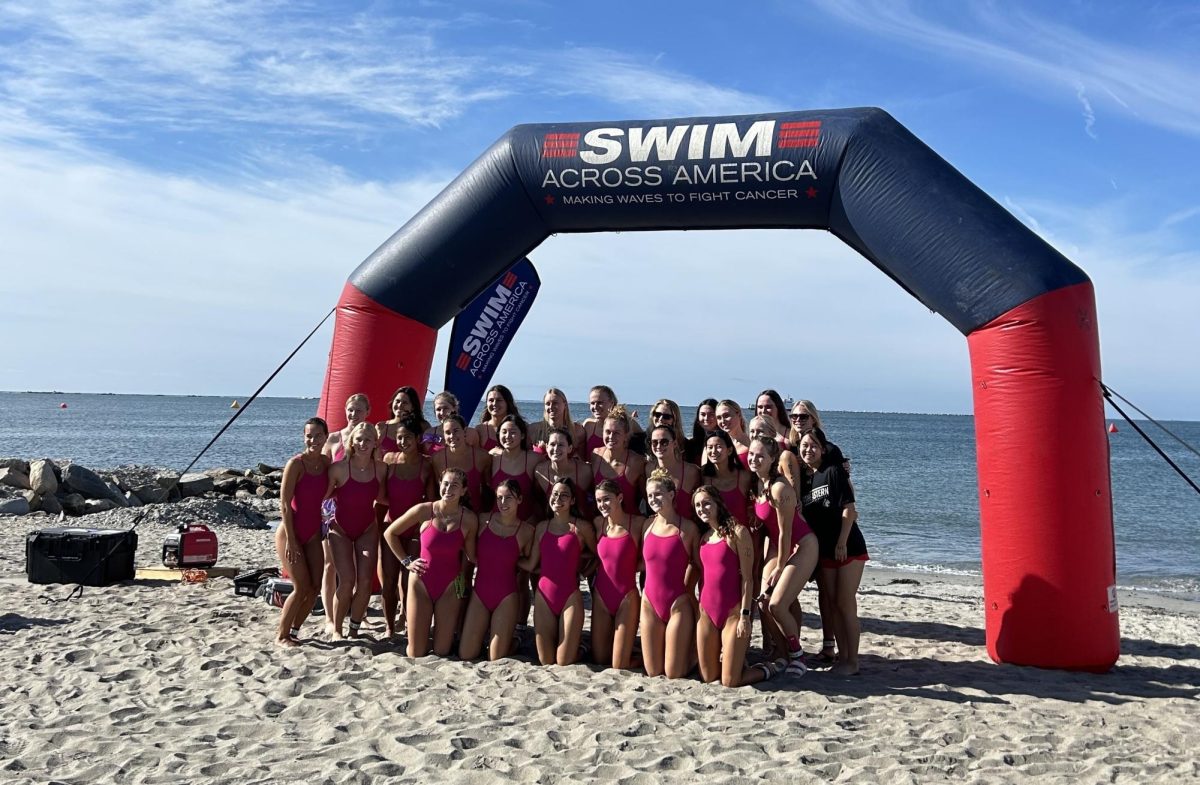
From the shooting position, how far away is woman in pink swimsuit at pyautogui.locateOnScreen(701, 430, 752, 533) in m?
5.44

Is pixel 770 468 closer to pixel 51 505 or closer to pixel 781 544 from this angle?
pixel 781 544

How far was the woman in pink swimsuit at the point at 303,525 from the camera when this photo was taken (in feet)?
19.0

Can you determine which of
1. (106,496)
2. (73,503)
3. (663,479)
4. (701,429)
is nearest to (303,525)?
(663,479)

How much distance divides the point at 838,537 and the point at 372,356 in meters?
→ 3.50

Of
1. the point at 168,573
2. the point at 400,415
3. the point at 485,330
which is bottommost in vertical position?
the point at 168,573

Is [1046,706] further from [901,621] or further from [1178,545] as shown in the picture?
[1178,545]

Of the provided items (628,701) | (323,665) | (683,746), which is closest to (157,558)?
(323,665)

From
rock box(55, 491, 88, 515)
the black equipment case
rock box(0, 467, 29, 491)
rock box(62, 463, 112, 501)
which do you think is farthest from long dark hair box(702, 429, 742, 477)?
rock box(0, 467, 29, 491)

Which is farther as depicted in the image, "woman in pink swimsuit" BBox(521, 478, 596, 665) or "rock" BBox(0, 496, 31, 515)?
"rock" BBox(0, 496, 31, 515)

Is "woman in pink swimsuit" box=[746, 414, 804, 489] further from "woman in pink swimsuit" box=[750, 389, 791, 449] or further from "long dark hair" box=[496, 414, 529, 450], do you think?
"long dark hair" box=[496, 414, 529, 450]

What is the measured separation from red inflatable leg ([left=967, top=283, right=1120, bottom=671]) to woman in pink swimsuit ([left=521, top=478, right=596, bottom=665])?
2.43 metres

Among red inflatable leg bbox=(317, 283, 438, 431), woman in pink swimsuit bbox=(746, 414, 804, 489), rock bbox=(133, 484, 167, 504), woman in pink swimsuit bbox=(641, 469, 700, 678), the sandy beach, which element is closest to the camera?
the sandy beach

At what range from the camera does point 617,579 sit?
5.29 meters

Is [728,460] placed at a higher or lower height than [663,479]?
higher
